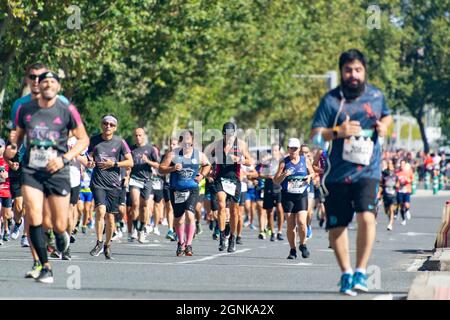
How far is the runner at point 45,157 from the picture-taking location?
1345 cm

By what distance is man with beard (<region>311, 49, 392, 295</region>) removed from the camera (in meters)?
12.2

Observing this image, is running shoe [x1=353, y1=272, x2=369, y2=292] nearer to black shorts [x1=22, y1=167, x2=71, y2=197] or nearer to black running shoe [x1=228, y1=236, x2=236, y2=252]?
black shorts [x1=22, y1=167, x2=71, y2=197]

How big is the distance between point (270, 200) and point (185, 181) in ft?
25.2

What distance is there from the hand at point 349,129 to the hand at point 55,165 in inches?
106

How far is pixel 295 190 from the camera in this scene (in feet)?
65.5

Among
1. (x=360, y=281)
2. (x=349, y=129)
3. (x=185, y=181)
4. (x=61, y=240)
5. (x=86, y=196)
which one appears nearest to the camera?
(x=360, y=281)

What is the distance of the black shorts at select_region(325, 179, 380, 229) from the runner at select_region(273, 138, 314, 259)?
6827 mm

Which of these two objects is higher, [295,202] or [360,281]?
[295,202]

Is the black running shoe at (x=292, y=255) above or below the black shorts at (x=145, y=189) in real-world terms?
below

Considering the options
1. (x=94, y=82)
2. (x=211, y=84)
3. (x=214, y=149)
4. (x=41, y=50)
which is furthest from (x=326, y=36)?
(x=214, y=149)

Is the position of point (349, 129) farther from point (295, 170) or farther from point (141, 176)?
point (141, 176)

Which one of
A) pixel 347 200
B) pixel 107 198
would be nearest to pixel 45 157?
pixel 347 200

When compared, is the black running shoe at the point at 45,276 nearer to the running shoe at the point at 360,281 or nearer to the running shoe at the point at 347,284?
the running shoe at the point at 347,284

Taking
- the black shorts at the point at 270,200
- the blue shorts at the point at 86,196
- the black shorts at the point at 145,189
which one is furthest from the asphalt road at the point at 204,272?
the black shorts at the point at 270,200
